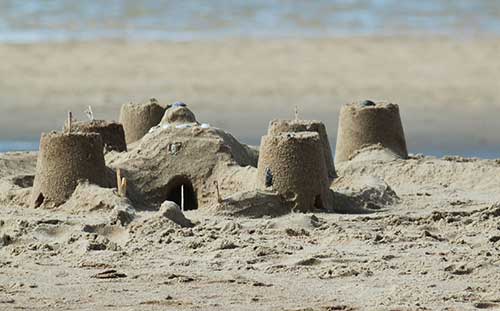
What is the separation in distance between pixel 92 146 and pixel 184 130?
5.89ft

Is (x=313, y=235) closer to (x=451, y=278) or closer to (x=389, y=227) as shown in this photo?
(x=389, y=227)

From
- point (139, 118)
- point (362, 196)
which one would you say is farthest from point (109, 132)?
point (362, 196)

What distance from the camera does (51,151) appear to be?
68.9 ft

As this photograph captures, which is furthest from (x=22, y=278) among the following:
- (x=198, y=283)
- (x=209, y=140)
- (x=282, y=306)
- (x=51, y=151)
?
(x=209, y=140)

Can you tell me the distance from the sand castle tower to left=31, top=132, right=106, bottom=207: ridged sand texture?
23.2 feet

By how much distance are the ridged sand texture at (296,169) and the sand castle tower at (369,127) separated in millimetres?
6180

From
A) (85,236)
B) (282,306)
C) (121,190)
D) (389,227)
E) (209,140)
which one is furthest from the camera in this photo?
(209,140)

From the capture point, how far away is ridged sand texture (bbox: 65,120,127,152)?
2367 centimetres

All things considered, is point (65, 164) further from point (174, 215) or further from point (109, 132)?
point (109, 132)

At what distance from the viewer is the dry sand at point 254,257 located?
1417cm

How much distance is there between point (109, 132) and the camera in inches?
938

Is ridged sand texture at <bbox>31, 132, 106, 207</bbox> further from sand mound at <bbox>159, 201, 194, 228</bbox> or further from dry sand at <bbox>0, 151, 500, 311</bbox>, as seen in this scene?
sand mound at <bbox>159, 201, 194, 228</bbox>

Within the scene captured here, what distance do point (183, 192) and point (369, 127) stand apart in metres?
5.94

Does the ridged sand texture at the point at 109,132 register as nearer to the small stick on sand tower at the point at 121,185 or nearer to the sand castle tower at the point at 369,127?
the small stick on sand tower at the point at 121,185
